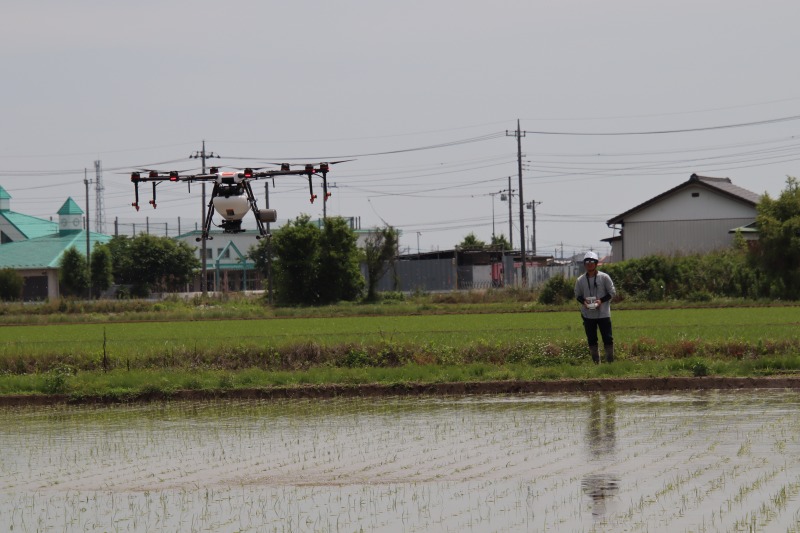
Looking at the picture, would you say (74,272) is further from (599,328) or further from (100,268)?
(599,328)

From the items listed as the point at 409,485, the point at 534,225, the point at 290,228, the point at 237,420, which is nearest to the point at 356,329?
the point at 237,420

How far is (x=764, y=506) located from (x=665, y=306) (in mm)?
35369

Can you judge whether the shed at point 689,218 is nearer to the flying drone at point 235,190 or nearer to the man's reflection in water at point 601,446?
the flying drone at point 235,190

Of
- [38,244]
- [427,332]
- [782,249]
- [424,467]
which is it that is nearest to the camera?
[424,467]

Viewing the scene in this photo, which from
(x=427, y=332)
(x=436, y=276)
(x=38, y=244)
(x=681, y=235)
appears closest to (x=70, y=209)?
(x=38, y=244)

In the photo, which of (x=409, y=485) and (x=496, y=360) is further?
(x=496, y=360)

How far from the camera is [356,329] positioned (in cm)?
3375

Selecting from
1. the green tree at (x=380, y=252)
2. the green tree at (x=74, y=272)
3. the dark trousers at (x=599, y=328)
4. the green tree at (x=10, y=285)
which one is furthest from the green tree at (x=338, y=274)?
the dark trousers at (x=599, y=328)

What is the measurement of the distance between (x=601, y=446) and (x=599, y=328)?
672 centimetres

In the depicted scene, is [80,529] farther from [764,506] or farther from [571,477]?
[764,506]

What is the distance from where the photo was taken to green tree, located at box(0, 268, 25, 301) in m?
83.6

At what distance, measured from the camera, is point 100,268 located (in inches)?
3329

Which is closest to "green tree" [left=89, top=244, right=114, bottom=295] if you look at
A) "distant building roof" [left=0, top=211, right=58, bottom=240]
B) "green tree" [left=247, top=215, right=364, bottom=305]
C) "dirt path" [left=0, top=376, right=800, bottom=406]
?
"green tree" [left=247, top=215, right=364, bottom=305]

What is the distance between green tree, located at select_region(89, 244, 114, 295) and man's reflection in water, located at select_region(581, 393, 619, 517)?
2801 inches
